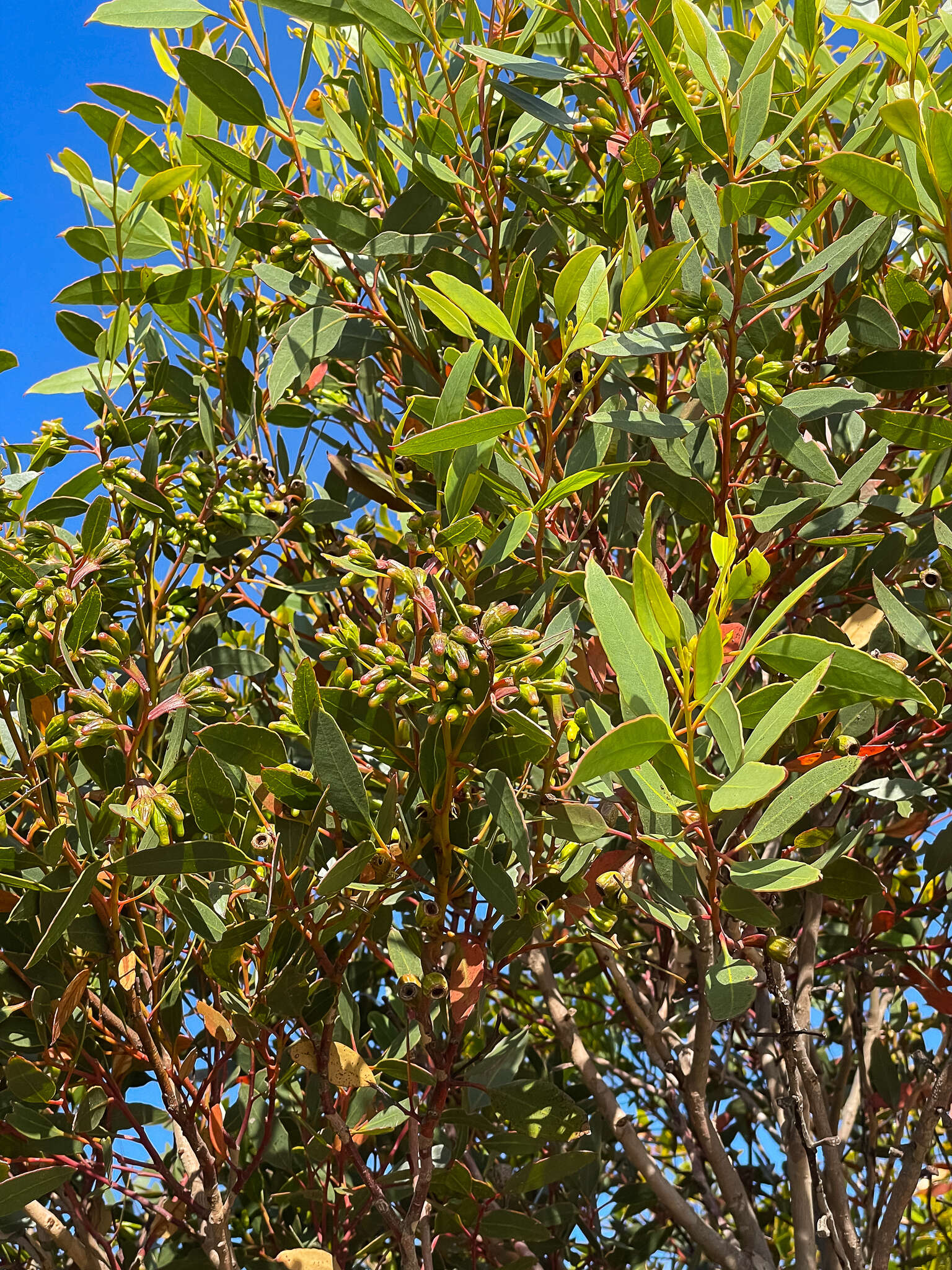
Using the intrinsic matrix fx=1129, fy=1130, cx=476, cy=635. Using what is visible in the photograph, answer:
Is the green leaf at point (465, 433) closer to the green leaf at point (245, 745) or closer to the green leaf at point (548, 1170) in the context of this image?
the green leaf at point (245, 745)

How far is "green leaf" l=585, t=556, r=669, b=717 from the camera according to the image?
78 cm

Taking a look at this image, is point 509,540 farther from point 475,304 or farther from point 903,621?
point 903,621

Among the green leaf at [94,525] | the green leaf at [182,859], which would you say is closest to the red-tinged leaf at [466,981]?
the green leaf at [182,859]

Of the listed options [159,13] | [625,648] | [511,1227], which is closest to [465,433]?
[625,648]

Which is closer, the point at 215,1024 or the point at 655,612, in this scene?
the point at 655,612

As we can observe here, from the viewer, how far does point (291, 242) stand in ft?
4.24

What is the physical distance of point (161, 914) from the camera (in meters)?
1.30

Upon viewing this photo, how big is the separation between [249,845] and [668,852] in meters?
0.39

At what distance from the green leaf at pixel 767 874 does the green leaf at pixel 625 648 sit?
0.15 meters

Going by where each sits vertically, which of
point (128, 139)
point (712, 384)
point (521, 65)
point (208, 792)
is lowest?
point (208, 792)

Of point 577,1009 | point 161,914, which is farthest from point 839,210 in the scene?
point 577,1009

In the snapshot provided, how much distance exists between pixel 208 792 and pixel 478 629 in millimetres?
292

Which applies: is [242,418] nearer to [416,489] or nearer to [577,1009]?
[416,489]

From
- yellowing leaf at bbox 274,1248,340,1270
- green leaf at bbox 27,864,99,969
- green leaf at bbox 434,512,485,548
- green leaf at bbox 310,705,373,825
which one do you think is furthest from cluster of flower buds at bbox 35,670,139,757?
yellowing leaf at bbox 274,1248,340,1270
